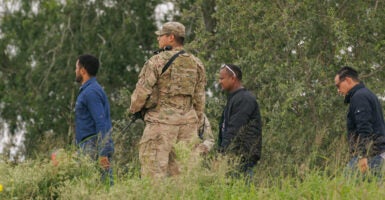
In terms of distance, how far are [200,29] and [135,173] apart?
6.21 metres

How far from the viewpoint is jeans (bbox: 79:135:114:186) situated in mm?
9617

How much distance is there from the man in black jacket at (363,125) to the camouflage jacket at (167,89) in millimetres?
1494

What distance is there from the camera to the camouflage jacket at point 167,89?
32.9ft

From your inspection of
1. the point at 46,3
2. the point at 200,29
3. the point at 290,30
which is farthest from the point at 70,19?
the point at 290,30

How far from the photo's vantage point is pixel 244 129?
9812 millimetres

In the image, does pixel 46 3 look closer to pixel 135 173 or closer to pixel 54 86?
pixel 54 86

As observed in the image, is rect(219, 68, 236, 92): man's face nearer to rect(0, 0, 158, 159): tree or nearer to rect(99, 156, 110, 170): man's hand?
rect(99, 156, 110, 170): man's hand

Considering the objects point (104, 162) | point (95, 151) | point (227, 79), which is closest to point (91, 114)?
point (95, 151)

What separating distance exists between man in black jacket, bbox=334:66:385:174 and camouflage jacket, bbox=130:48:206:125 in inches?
58.8

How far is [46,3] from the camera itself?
2316cm

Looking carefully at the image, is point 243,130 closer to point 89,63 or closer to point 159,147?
point 159,147

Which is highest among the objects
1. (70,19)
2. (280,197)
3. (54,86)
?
(70,19)

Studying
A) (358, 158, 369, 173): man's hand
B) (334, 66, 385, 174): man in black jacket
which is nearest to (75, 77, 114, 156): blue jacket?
(334, 66, 385, 174): man in black jacket

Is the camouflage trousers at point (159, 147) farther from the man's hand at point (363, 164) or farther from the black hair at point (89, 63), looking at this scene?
the man's hand at point (363, 164)
